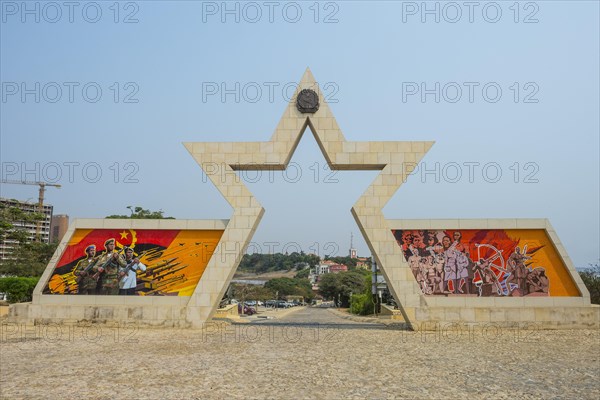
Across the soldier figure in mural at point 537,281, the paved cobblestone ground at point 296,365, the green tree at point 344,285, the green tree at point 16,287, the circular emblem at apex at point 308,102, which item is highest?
the circular emblem at apex at point 308,102

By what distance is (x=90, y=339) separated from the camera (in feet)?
40.7

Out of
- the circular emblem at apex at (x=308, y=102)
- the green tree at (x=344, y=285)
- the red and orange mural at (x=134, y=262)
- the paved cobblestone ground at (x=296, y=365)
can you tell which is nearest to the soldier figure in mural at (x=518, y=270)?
the paved cobblestone ground at (x=296, y=365)

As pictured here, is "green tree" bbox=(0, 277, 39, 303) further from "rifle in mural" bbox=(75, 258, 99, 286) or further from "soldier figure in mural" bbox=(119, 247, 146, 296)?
"soldier figure in mural" bbox=(119, 247, 146, 296)

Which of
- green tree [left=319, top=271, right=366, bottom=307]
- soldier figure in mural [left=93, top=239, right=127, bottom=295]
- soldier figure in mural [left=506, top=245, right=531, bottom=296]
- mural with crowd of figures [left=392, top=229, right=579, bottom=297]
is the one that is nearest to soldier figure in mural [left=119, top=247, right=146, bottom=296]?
soldier figure in mural [left=93, top=239, right=127, bottom=295]

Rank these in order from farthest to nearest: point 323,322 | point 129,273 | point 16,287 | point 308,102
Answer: point 323,322 → point 16,287 → point 308,102 → point 129,273

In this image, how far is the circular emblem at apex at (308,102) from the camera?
1569cm

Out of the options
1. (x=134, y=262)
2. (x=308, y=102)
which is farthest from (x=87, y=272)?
(x=308, y=102)

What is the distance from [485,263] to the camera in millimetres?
15258

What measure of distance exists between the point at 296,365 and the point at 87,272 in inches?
383

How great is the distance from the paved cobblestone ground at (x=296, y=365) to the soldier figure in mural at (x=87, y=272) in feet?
5.76

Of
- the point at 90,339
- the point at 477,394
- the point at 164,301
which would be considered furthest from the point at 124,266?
the point at 477,394

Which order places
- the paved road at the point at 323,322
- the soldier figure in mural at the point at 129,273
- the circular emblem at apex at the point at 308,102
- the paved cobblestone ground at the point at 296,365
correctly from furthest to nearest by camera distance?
the paved road at the point at 323,322 < the circular emblem at apex at the point at 308,102 < the soldier figure in mural at the point at 129,273 < the paved cobblestone ground at the point at 296,365

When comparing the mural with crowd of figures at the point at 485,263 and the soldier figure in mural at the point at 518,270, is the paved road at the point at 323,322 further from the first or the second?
the soldier figure in mural at the point at 518,270

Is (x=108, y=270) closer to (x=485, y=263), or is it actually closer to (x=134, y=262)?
(x=134, y=262)
